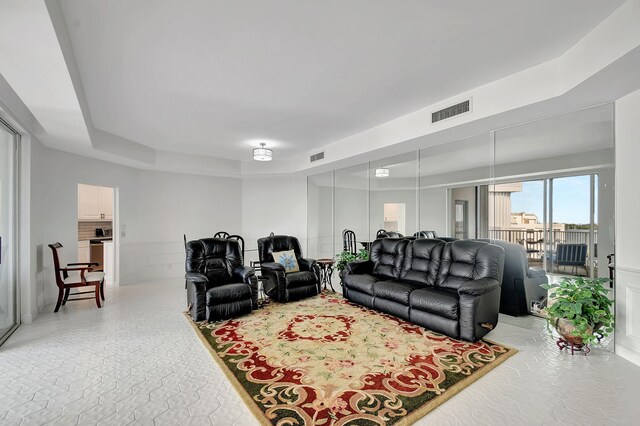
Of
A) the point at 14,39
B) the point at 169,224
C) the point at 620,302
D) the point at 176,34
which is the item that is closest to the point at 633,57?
the point at 620,302

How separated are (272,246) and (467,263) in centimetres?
319

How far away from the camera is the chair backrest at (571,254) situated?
3295 mm

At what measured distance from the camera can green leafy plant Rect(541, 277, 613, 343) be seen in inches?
113

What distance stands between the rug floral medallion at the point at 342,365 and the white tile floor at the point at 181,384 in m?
0.14

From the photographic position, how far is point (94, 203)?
7340 millimetres

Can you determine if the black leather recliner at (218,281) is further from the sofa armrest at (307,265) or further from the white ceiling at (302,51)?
the white ceiling at (302,51)

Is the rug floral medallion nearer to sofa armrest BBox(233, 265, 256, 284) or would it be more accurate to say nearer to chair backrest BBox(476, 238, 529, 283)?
sofa armrest BBox(233, 265, 256, 284)

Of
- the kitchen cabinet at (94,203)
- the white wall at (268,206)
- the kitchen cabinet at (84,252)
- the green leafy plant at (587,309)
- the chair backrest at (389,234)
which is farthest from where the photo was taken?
the white wall at (268,206)

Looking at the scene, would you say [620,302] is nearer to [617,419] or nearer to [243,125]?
[617,419]

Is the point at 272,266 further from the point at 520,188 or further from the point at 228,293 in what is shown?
the point at 520,188

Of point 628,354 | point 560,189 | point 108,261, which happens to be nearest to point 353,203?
point 560,189

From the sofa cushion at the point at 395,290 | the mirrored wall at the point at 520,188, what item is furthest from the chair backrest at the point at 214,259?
the mirrored wall at the point at 520,188

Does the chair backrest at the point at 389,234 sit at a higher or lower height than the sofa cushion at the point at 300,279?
higher

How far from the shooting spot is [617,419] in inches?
78.7
